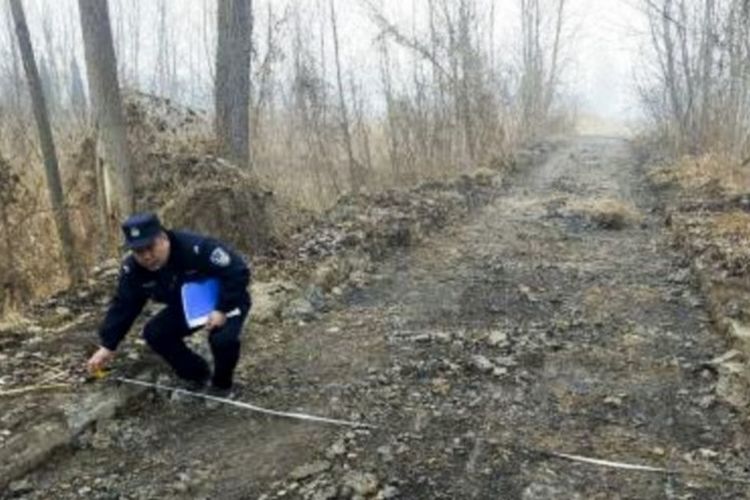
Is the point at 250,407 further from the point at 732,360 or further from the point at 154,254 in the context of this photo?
the point at 732,360

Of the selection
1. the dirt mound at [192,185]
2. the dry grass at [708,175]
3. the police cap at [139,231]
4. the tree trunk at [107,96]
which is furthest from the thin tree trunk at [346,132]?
the police cap at [139,231]

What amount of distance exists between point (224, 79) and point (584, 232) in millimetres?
4750

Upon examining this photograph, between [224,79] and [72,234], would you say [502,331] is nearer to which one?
[72,234]

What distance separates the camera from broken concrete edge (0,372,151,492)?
4383 millimetres

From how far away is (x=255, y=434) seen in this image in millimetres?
4840

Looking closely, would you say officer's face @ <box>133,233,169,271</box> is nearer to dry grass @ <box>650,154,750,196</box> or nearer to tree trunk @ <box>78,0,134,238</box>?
tree trunk @ <box>78,0,134,238</box>

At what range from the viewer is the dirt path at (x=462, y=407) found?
4289 millimetres

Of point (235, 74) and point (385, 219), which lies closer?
point (385, 219)

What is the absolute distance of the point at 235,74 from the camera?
1057 cm

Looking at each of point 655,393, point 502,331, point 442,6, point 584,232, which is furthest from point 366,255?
point 442,6

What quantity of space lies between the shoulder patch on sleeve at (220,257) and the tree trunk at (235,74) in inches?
204

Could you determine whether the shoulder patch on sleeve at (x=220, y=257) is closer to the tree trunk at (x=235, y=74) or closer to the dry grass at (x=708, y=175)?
the tree trunk at (x=235, y=74)

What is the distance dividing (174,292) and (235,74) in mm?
6093

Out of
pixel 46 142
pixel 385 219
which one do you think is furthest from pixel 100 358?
pixel 385 219
